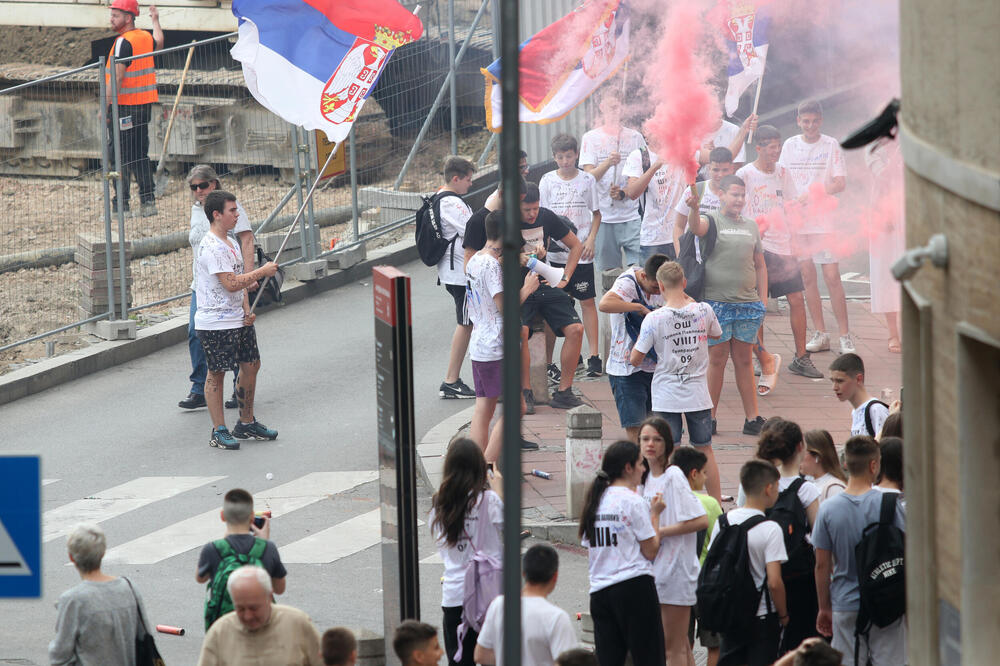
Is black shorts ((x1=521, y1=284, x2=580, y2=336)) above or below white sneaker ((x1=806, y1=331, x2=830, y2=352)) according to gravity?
above

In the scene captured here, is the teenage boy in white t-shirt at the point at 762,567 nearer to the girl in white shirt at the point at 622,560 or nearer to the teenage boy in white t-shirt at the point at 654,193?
the girl in white shirt at the point at 622,560

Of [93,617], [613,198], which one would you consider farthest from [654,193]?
[93,617]

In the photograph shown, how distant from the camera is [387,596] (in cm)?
738

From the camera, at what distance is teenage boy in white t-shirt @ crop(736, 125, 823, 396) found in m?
12.2

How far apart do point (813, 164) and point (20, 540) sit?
8.17 m

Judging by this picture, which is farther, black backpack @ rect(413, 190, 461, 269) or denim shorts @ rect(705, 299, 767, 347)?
black backpack @ rect(413, 190, 461, 269)

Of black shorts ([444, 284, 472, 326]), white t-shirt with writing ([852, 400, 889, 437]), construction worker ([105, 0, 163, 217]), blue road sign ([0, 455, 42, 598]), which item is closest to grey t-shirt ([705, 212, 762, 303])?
black shorts ([444, 284, 472, 326])

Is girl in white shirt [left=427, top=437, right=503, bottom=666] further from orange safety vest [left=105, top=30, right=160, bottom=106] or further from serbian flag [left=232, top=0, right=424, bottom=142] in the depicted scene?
orange safety vest [left=105, top=30, right=160, bottom=106]

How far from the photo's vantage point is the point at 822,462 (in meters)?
7.43

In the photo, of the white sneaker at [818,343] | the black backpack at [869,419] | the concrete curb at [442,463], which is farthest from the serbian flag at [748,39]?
the black backpack at [869,419]

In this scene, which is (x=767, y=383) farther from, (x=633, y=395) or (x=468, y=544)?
(x=468, y=544)

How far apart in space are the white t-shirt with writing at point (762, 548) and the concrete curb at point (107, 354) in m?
7.68

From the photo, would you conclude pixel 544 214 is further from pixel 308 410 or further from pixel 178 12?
pixel 178 12

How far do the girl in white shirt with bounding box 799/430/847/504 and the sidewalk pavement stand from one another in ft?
7.48
